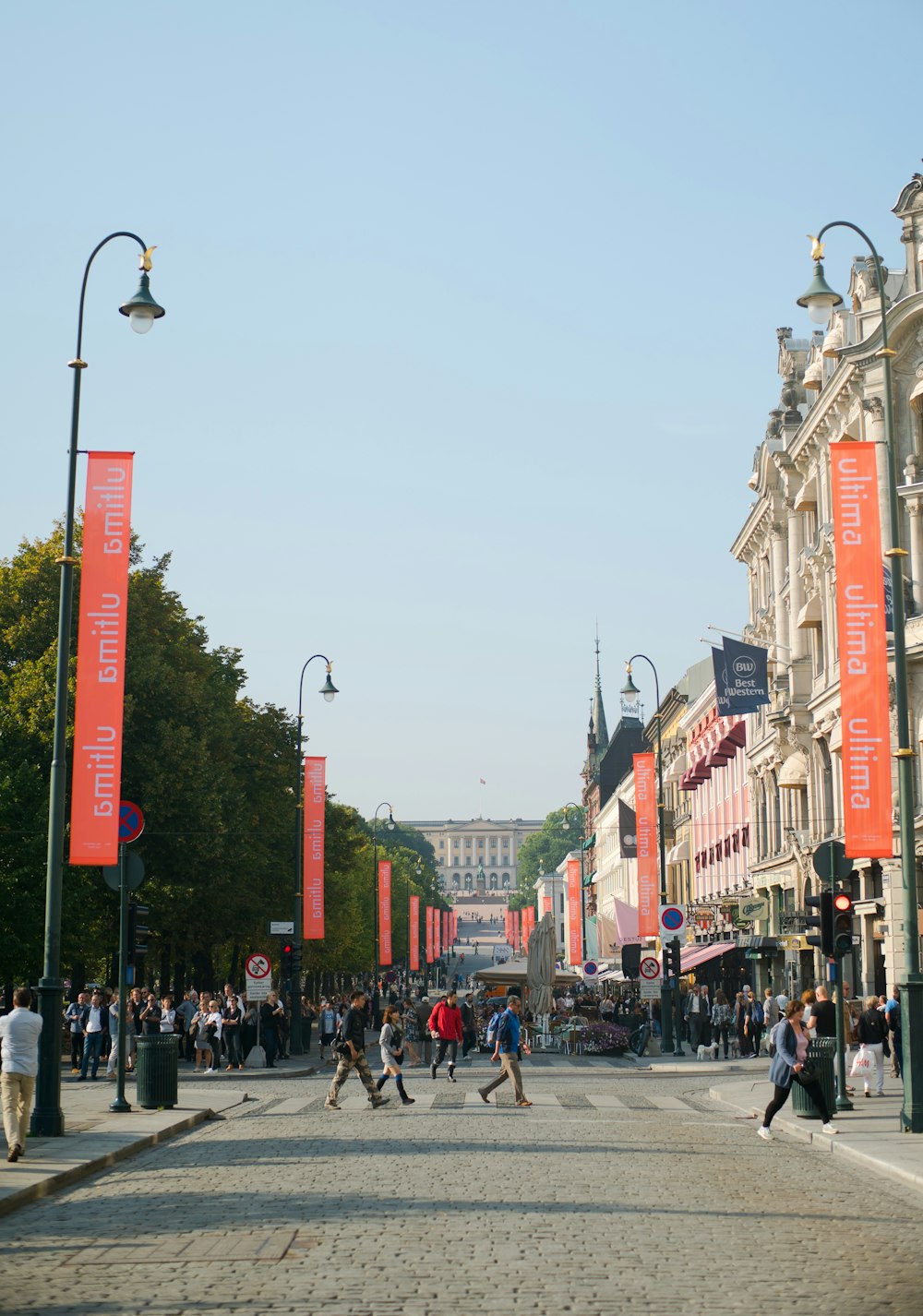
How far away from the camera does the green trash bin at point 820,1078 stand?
21.4 metres

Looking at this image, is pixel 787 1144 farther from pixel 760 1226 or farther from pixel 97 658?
pixel 97 658

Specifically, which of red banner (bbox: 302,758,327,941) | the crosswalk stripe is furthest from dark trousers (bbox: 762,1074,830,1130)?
red banner (bbox: 302,758,327,941)

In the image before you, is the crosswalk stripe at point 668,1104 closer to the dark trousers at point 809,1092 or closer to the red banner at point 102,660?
the dark trousers at point 809,1092

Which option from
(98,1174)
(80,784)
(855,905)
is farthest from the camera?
(855,905)

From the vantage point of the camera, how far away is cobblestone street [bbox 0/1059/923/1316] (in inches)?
380

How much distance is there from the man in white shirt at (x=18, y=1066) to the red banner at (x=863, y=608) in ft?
42.5

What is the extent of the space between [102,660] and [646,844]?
34458mm

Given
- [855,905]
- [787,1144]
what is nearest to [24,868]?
[855,905]

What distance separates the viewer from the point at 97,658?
2281 centimetres

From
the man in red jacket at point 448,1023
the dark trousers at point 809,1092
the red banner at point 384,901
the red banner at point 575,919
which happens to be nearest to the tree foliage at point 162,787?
the man in red jacket at point 448,1023

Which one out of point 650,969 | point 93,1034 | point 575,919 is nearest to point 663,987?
point 650,969

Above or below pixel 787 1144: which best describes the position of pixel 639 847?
above

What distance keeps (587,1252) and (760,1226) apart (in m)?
1.99

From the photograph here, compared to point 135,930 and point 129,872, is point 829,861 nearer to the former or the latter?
point 129,872
